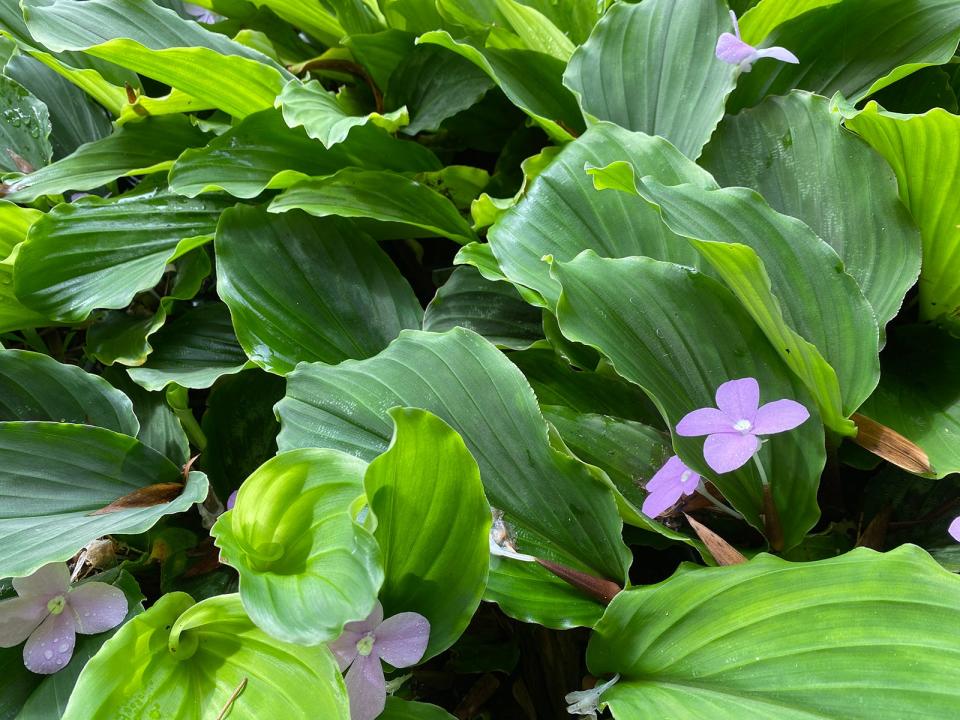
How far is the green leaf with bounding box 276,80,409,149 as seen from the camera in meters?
0.88

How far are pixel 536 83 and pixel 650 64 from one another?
0.17 metres

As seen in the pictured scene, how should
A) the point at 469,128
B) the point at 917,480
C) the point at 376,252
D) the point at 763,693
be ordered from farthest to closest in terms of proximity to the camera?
the point at 469,128 → the point at 376,252 → the point at 917,480 → the point at 763,693

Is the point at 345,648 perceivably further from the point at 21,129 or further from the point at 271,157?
the point at 21,129

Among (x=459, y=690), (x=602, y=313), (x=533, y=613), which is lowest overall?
(x=459, y=690)

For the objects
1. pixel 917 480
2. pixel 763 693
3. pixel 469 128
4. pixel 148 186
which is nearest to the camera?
pixel 763 693

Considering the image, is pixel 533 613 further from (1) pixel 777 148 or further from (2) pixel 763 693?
(1) pixel 777 148

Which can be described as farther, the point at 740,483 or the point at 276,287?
the point at 276,287

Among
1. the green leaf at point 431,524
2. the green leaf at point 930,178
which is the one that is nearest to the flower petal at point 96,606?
the green leaf at point 431,524

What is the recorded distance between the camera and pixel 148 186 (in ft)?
3.47

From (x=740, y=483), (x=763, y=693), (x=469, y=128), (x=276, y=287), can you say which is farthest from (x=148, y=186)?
(x=763, y=693)

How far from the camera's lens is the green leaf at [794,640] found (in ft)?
1.45

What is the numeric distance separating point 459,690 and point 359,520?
0.32 metres

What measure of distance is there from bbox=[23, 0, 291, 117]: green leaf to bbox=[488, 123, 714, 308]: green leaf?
0.42 metres

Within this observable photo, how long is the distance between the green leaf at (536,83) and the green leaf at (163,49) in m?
0.25
